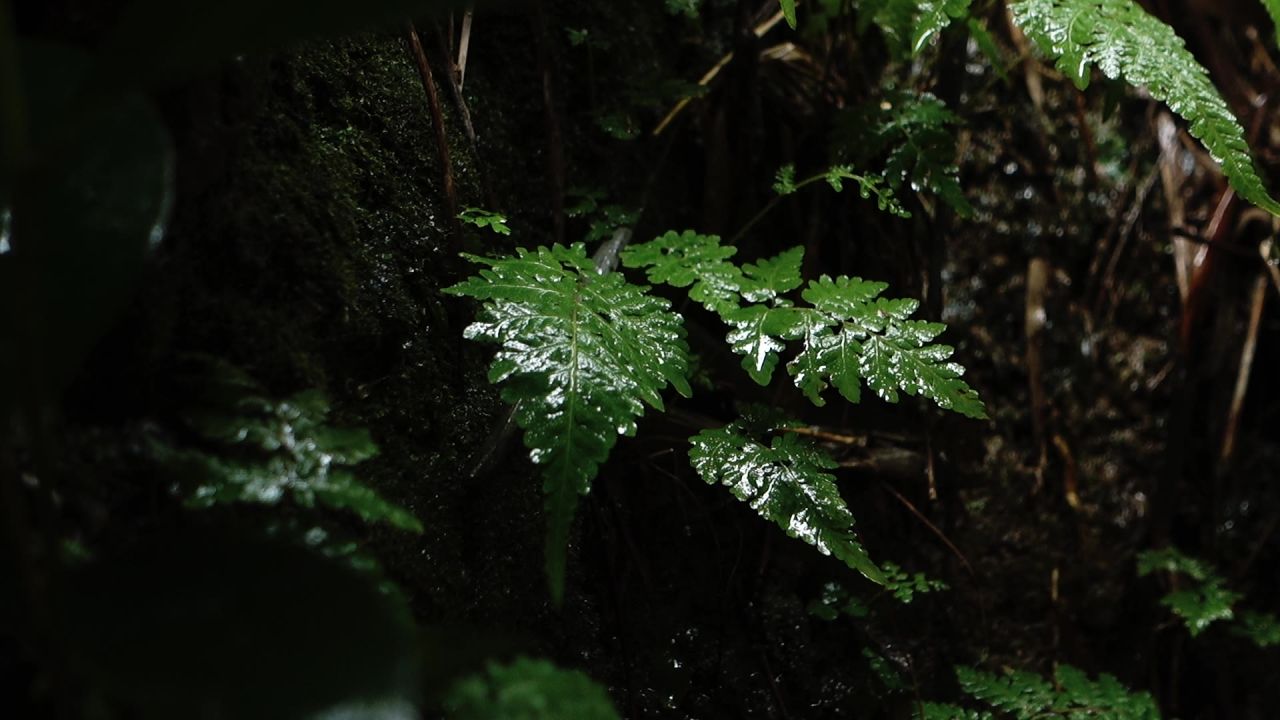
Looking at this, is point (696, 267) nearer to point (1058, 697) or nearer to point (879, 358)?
point (879, 358)

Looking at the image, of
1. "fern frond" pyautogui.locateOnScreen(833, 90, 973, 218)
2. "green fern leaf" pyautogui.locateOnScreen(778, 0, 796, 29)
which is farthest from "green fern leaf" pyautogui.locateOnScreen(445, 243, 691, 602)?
"fern frond" pyautogui.locateOnScreen(833, 90, 973, 218)

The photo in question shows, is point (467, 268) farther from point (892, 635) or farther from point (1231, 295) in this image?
point (1231, 295)

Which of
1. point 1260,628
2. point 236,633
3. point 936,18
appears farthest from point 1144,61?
point 236,633

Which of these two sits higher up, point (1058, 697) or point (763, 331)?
point (763, 331)

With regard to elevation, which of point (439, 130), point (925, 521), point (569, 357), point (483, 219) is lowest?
point (925, 521)

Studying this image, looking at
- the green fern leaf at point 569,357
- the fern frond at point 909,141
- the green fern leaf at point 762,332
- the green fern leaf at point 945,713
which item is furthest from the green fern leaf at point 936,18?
the green fern leaf at point 945,713
